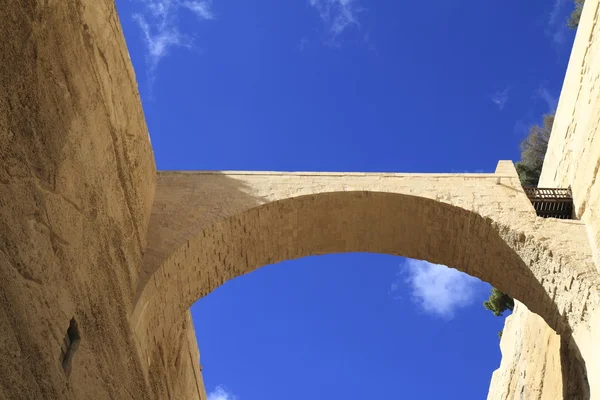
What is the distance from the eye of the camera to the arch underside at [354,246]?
6.39 meters

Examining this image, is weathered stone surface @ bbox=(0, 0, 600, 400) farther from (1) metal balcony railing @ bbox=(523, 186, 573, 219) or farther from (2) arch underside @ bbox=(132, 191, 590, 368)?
(1) metal balcony railing @ bbox=(523, 186, 573, 219)

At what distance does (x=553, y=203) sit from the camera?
7.17 meters

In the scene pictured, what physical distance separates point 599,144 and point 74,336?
514 cm

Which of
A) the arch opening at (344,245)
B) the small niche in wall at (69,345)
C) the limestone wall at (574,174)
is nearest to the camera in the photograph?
the small niche in wall at (69,345)

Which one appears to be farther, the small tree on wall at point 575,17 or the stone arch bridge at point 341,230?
the small tree on wall at point 575,17

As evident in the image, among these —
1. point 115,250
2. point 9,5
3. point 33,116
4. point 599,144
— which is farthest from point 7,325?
point 599,144

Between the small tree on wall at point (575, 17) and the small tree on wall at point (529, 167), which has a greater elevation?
the small tree on wall at point (575, 17)

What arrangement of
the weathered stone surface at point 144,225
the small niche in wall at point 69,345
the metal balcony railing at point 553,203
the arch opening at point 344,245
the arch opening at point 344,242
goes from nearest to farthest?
the weathered stone surface at point 144,225 → the small niche in wall at point 69,345 → the arch opening at point 344,245 → the arch opening at point 344,242 → the metal balcony railing at point 553,203

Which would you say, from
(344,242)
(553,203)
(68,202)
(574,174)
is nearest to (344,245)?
(344,242)

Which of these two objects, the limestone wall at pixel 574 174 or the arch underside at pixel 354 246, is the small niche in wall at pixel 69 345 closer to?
the arch underside at pixel 354 246

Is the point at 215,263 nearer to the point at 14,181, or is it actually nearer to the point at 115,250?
the point at 115,250

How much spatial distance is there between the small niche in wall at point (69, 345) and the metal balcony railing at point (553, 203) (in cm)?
486

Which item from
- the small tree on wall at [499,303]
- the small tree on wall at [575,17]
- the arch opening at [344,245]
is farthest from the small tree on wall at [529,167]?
the arch opening at [344,245]

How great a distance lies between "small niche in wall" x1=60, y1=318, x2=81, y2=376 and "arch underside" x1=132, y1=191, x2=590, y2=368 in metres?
0.60
